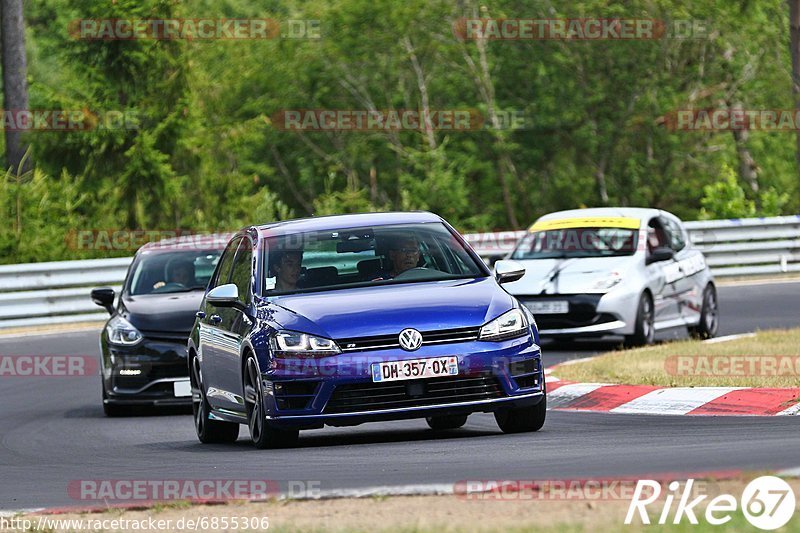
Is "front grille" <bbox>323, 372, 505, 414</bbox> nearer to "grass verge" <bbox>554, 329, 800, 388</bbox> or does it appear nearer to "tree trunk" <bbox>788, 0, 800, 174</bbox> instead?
"grass verge" <bbox>554, 329, 800, 388</bbox>

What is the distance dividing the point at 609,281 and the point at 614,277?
0.09 metres

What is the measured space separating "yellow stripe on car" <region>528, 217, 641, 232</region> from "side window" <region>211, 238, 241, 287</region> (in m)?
7.71

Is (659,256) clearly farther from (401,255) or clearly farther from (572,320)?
(401,255)

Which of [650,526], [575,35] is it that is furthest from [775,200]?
[650,526]

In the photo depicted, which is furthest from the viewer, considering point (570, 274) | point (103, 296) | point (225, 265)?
point (570, 274)

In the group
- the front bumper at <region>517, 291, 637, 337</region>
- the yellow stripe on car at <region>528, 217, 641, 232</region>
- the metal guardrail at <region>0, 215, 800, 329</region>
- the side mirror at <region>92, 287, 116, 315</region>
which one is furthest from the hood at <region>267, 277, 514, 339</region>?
the metal guardrail at <region>0, 215, 800, 329</region>

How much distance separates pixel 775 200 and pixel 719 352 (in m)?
16.0

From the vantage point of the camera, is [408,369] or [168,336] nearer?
[408,369]

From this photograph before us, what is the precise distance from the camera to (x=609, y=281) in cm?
1866

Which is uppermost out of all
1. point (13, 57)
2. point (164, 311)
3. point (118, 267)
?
point (13, 57)

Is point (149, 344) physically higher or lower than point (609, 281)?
higher

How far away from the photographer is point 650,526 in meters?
6.66

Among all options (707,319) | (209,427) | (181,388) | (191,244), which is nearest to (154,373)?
(181,388)

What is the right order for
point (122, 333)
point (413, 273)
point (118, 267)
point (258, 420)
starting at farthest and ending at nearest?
point (118, 267) < point (122, 333) < point (413, 273) < point (258, 420)
